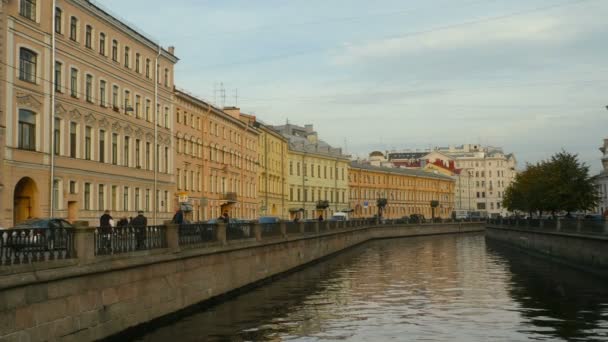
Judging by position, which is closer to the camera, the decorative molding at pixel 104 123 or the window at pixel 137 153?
the decorative molding at pixel 104 123

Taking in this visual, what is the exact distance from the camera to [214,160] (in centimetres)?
6744

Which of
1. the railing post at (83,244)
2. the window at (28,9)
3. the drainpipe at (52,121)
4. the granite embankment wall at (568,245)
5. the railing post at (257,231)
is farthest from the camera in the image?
the drainpipe at (52,121)

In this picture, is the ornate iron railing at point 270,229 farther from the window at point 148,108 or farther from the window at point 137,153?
the window at point 148,108

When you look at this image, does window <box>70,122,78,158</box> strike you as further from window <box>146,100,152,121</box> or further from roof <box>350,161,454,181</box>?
roof <box>350,161,454,181</box>

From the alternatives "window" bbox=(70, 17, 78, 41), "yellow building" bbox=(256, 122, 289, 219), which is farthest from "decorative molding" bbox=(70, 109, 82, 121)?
"yellow building" bbox=(256, 122, 289, 219)

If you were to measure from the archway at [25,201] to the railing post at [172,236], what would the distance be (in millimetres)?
15615

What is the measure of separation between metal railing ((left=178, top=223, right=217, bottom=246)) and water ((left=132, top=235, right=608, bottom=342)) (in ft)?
7.73

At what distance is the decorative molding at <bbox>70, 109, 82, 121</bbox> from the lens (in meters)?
40.9

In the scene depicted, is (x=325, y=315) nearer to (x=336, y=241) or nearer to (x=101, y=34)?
(x=101, y=34)

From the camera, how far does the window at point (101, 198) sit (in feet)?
145

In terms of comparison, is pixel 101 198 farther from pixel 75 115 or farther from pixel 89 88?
pixel 89 88

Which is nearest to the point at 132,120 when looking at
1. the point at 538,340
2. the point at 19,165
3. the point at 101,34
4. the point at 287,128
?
the point at 101,34

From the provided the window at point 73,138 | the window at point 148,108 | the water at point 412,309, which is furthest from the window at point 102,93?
the water at point 412,309

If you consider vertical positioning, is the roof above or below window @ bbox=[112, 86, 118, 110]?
above
